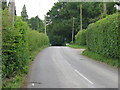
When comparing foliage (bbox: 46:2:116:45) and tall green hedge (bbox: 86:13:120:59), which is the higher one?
foliage (bbox: 46:2:116:45)

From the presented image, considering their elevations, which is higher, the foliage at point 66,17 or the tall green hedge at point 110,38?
the foliage at point 66,17

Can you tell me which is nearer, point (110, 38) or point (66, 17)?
point (110, 38)

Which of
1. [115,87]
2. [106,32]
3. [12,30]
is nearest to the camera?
[115,87]

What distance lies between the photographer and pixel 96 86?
9445 mm

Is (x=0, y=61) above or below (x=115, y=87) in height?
above

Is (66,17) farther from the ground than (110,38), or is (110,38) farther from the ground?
(66,17)

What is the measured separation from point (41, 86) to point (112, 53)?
28.1 ft

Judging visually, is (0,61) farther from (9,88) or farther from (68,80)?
(68,80)

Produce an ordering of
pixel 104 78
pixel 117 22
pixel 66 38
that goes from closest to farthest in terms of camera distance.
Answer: pixel 104 78, pixel 117 22, pixel 66 38

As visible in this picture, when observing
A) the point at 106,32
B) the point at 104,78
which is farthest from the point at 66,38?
the point at 104,78

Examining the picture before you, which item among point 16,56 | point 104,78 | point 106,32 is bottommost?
point 104,78

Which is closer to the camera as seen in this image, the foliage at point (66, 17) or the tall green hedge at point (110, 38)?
the tall green hedge at point (110, 38)

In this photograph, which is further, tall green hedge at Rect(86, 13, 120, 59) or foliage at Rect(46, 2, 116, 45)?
foliage at Rect(46, 2, 116, 45)

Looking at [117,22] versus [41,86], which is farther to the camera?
[117,22]
